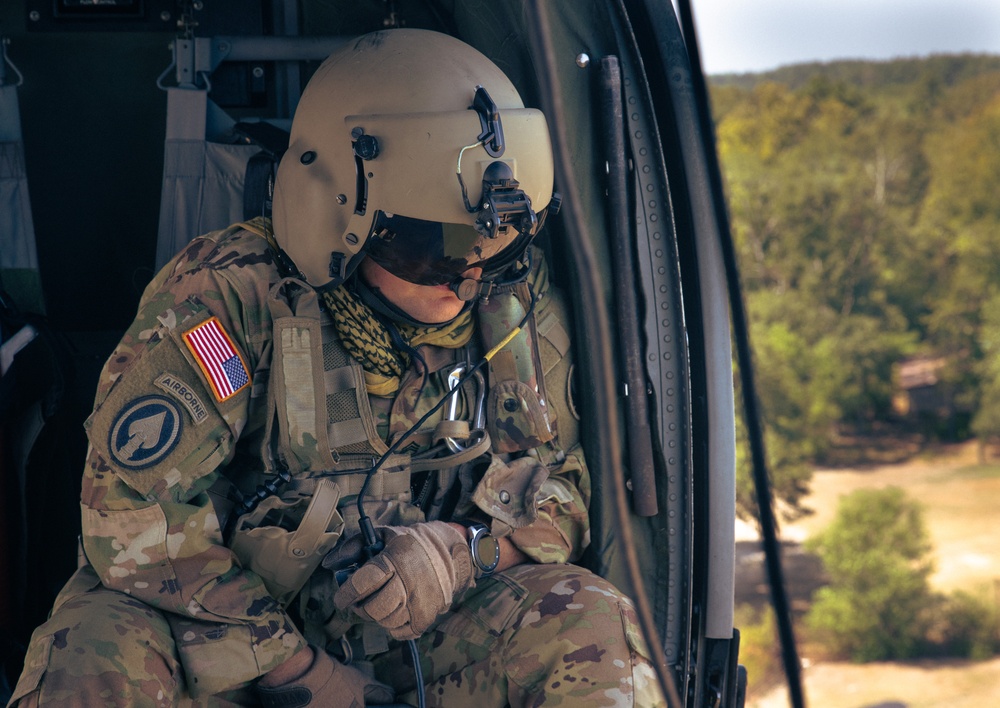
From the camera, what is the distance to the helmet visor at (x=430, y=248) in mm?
1761

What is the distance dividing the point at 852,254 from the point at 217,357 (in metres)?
12.1

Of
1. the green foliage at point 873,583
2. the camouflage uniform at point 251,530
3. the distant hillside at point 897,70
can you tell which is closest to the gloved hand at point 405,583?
the camouflage uniform at point 251,530

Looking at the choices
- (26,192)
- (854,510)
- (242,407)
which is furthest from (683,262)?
(854,510)

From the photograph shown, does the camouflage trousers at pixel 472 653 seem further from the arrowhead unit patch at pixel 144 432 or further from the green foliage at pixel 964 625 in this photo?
the green foliage at pixel 964 625

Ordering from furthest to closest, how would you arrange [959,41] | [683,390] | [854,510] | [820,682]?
1. [959,41]
2. [854,510]
3. [820,682]
4. [683,390]

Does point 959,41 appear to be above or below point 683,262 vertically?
above

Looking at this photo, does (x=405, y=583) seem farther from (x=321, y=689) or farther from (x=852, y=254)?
(x=852, y=254)

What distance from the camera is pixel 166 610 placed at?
174 cm

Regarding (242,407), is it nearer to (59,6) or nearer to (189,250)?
(189,250)

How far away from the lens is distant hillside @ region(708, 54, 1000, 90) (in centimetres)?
1812

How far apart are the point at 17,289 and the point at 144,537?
30.4 inches

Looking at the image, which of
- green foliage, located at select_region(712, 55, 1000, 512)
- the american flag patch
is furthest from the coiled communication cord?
green foliage, located at select_region(712, 55, 1000, 512)

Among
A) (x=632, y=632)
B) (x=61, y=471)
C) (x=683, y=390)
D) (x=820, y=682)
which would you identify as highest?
(x=683, y=390)

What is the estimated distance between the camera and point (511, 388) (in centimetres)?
200
